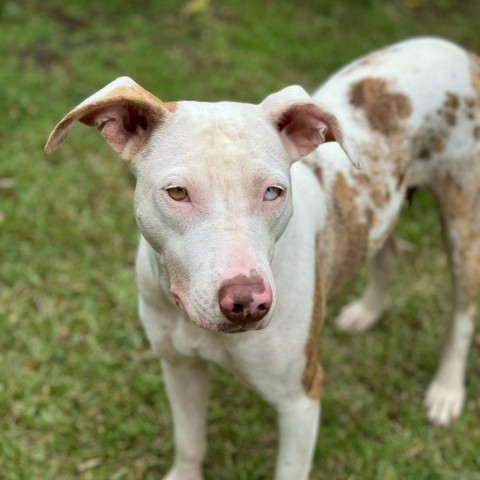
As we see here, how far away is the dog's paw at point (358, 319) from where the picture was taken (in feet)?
16.3

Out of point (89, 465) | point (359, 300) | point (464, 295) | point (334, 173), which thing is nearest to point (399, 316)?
point (359, 300)

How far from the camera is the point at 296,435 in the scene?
3.46 metres

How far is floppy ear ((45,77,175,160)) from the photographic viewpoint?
2.72 meters

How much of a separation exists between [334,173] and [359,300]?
1543 millimetres

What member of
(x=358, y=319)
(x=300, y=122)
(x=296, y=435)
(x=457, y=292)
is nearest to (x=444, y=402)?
(x=457, y=292)

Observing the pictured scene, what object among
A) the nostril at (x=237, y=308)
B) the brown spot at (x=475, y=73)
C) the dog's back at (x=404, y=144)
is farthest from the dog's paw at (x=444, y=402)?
the nostril at (x=237, y=308)

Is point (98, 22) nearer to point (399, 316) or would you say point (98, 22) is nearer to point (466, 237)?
point (399, 316)

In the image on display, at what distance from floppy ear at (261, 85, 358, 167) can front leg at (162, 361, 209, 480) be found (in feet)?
3.56

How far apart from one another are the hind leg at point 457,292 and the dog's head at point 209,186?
137cm

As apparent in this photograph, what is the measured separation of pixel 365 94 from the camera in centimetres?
382

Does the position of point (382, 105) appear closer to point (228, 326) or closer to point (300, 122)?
point (300, 122)

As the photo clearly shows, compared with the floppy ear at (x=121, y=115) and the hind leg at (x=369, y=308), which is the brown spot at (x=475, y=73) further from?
the floppy ear at (x=121, y=115)

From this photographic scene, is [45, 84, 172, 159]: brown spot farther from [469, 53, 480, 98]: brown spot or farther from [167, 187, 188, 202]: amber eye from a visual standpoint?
[469, 53, 480, 98]: brown spot

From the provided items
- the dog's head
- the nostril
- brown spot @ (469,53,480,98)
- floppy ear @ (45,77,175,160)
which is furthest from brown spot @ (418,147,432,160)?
the nostril
